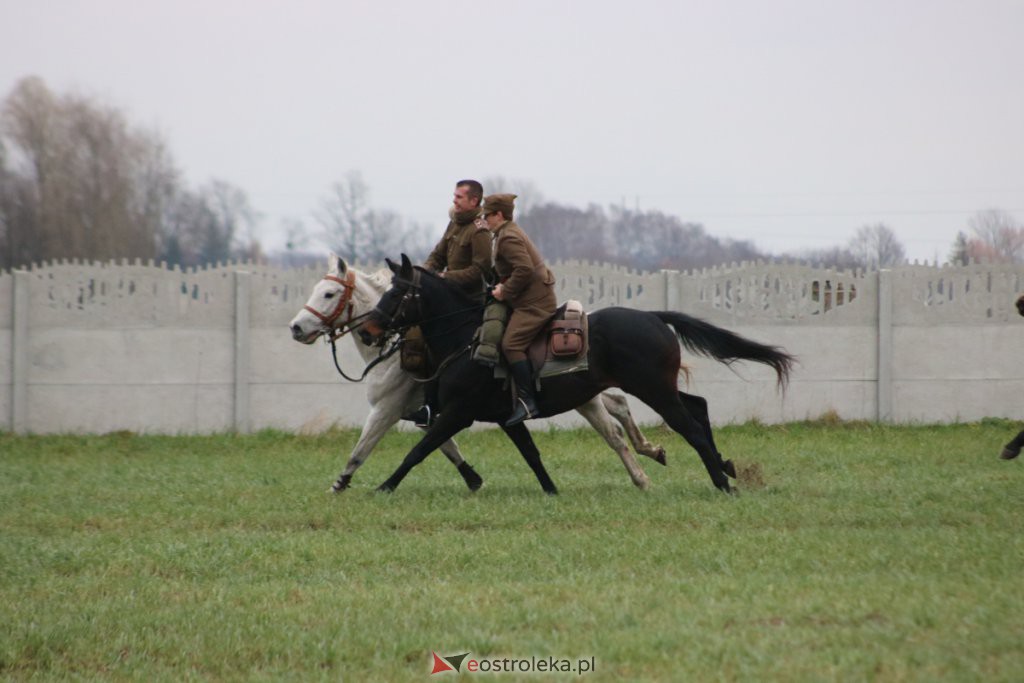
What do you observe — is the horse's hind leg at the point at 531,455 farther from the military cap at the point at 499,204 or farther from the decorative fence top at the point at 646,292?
the decorative fence top at the point at 646,292

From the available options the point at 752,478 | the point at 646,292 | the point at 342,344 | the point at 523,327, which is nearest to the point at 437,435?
the point at 523,327

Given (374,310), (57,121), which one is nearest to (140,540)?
(374,310)

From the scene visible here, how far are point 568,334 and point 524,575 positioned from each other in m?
3.31

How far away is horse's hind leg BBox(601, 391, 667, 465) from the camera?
1100cm

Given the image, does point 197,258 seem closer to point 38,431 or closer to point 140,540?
point 38,431

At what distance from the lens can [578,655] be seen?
17.5ft

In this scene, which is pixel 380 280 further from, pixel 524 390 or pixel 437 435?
pixel 524 390

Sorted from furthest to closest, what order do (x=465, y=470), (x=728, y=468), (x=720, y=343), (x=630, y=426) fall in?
1. (x=630, y=426)
2. (x=465, y=470)
3. (x=720, y=343)
4. (x=728, y=468)

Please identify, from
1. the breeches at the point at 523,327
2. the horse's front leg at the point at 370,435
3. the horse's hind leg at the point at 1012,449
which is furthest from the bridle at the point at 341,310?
the horse's hind leg at the point at 1012,449

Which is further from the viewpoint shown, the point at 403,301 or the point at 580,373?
the point at 403,301

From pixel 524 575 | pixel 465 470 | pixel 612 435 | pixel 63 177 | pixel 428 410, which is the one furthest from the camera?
pixel 63 177

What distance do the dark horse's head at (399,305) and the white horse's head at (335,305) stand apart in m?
0.49

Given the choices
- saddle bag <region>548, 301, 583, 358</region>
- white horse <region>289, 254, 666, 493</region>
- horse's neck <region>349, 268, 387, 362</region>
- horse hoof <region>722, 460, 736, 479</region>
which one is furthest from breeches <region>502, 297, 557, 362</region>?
horse hoof <region>722, 460, 736, 479</region>

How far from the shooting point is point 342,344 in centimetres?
1714
